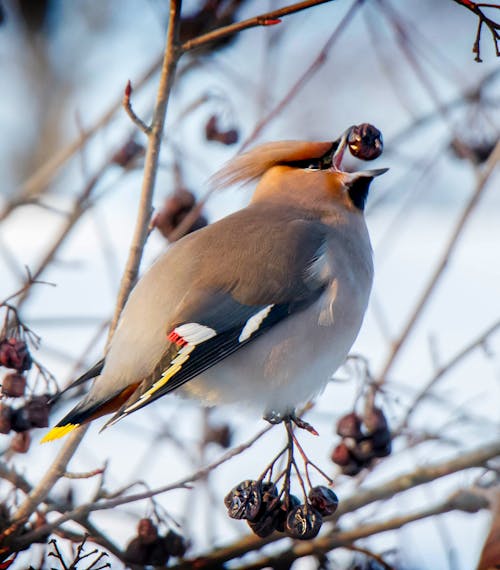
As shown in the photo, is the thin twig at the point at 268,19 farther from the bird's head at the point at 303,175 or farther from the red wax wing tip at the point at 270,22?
the bird's head at the point at 303,175

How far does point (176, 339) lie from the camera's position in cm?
286

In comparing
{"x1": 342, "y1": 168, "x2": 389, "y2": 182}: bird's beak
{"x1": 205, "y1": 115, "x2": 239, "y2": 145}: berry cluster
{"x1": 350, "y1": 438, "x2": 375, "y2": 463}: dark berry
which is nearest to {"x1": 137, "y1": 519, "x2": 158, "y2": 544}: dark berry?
{"x1": 350, "y1": 438, "x2": 375, "y2": 463}: dark berry

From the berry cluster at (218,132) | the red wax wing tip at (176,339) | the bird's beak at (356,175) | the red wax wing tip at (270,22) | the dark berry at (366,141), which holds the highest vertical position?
the berry cluster at (218,132)

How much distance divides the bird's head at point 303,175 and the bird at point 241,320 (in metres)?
0.17

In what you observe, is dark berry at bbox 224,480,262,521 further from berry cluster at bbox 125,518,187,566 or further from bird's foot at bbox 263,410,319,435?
berry cluster at bbox 125,518,187,566

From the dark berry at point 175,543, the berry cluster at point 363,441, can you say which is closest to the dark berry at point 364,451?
the berry cluster at point 363,441

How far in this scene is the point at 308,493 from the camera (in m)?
2.68

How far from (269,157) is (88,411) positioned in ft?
3.73

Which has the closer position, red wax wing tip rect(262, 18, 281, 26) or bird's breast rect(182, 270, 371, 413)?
red wax wing tip rect(262, 18, 281, 26)

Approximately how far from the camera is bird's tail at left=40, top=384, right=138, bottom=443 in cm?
273

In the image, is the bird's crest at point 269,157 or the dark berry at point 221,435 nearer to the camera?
the bird's crest at point 269,157

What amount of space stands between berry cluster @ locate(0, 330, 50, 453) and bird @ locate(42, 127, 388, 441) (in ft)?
0.26

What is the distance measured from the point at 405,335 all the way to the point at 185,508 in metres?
0.93

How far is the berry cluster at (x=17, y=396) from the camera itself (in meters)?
2.78
